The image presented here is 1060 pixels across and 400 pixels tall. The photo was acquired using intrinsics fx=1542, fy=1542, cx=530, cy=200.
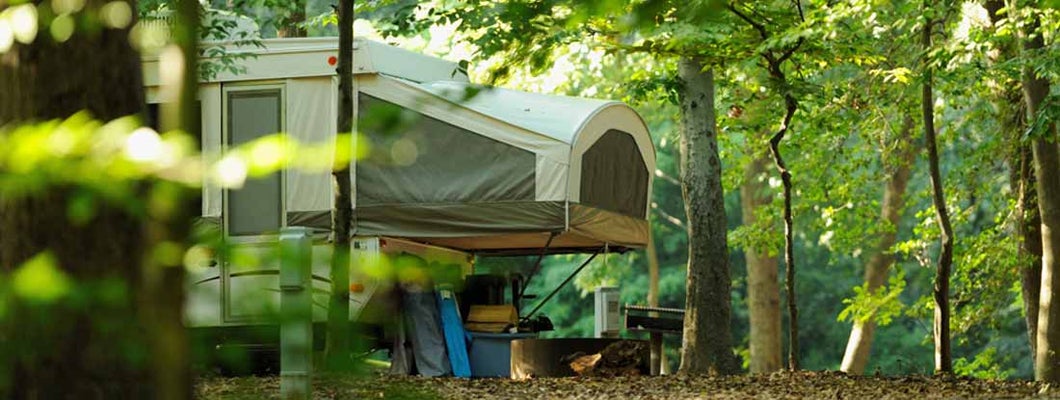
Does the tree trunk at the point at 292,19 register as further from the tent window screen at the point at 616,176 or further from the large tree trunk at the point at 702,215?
the large tree trunk at the point at 702,215

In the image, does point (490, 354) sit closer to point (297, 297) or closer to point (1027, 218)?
point (1027, 218)

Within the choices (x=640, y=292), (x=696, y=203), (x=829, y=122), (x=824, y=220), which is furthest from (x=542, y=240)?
(x=640, y=292)

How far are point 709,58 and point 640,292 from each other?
21.8 metres

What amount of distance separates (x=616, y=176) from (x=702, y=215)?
2.87 feet

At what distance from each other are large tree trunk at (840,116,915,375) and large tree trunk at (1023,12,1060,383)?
683cm

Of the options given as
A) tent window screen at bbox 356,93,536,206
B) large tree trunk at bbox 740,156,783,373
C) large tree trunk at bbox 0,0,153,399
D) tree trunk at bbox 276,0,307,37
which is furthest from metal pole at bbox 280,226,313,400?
large tree trunk at bbox 740,156,783,373

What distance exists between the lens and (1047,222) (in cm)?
1387

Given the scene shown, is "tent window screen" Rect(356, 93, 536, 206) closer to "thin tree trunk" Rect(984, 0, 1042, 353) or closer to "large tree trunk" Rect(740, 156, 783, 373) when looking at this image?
"thin tree trunk" Rect(984, 0, 1042, 353)

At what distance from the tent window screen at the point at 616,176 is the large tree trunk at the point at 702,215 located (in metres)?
0.54

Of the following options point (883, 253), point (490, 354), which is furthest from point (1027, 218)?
point (883, 253)

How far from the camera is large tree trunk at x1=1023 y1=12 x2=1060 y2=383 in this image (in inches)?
531

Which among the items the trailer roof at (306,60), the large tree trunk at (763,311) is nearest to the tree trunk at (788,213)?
the trailer roof at (306,60)

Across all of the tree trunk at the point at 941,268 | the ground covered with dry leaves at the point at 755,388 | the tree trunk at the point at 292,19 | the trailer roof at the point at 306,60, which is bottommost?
the ground covered with dry leaves at the point at 755,388

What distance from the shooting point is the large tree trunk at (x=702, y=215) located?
45.0 ft
